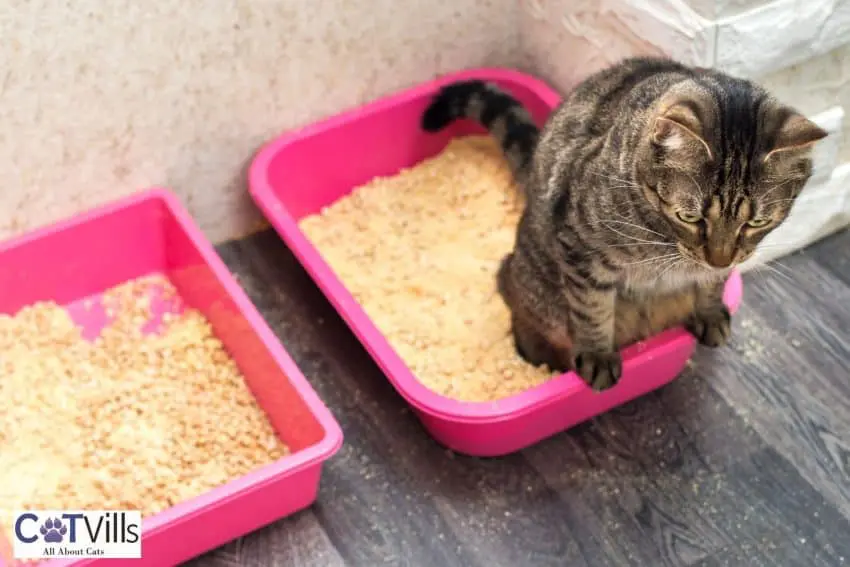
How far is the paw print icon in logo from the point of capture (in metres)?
1.50

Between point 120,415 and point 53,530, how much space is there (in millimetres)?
281

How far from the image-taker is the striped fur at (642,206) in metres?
1.30

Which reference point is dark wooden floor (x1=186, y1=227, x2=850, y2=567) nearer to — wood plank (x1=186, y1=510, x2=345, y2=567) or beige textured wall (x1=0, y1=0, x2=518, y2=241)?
wood plank (x1=186, y1=510, x2=345, y2=567)

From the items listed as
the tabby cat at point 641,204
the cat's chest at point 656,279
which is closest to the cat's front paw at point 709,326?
the tabby cat at point 641,204

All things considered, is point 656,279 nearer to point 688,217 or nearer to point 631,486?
point 688,217

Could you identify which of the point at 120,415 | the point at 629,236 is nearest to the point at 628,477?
the point at 629,236

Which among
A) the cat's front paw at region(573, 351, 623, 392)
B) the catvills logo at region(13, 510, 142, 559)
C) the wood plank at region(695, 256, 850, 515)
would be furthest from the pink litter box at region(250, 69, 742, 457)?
the catvills logo at region(13, 510, 142, 559)

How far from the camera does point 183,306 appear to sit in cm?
200

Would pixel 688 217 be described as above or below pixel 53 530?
above

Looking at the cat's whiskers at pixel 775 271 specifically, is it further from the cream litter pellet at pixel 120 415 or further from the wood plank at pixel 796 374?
the cream litter pellet at pixel 120 415

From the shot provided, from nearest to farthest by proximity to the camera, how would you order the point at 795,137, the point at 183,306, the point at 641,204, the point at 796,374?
1. the point at 795,137
2. the point at 641,204
3. the point at 796,374
4. the point at 183,306

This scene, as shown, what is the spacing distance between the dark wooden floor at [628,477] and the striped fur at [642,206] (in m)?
0.17

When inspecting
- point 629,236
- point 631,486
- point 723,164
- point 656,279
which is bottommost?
point 631,486

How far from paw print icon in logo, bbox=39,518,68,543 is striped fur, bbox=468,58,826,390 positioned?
81cm
